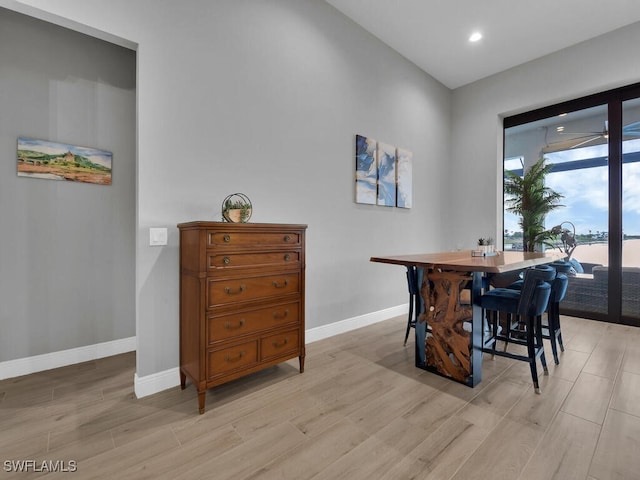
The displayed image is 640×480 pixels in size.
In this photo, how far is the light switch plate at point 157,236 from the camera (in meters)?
2.14

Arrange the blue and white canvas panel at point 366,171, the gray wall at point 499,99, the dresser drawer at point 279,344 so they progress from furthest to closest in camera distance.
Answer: the gray wall at point 499,99
the blue and white canvas panel at point 366,171
the dresser drawer at point 279,344

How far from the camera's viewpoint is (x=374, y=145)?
3.80 m

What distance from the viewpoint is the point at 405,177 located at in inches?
167

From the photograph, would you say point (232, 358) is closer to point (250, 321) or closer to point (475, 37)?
point (250, 321)

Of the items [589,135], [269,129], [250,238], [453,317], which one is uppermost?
[589,135]

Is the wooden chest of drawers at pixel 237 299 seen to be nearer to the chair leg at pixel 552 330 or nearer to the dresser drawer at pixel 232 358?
the dresser drawer at pixel 232 358

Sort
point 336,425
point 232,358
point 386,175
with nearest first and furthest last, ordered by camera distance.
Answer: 1. point 336,425
2. point 232,358
3. point 386,175

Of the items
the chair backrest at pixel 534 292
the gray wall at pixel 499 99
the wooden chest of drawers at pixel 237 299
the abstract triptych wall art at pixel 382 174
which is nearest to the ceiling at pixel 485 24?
the gray wall at pixel 499 99

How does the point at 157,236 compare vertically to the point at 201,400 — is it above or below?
above

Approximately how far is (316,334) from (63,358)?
2.20m

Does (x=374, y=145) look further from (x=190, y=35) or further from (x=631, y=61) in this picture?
(x=631, y=61)

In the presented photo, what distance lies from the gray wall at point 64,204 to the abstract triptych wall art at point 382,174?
2.41m

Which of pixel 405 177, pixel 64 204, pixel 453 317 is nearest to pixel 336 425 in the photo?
pixel 453 317

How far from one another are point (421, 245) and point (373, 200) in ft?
4.25
